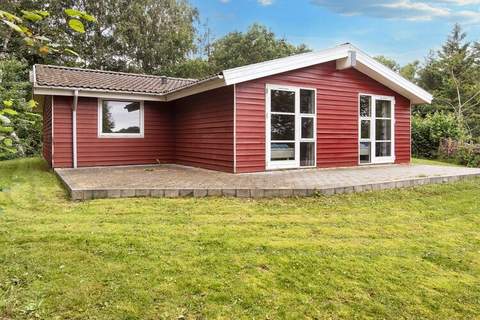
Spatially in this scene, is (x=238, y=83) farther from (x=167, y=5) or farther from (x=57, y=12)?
(x=167, y=5)

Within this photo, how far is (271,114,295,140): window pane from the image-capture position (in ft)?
28.2

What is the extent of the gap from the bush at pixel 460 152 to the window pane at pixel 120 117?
37.2 feet

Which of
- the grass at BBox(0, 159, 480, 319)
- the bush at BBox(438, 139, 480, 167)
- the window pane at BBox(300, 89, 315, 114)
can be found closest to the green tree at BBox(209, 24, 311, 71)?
the bush at BBox(438, 139, 480, 167)

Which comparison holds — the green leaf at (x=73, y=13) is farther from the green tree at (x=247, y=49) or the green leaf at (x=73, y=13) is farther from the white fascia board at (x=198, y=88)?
the green tree at (x=247, y=49)

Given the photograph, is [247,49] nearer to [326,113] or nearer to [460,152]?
[460,152]

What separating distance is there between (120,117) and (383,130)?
7.35 m

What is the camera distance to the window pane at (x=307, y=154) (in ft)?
29.7

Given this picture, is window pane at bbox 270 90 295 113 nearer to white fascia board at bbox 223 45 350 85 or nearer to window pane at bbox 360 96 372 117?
white fascia board at bbox 223 45 350 85

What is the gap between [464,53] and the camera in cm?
3048

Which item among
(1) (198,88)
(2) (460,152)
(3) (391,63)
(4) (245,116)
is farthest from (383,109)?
(3) (391,63)

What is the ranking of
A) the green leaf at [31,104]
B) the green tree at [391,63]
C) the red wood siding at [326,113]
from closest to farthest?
the green leaf at [31,104] → the red wood siding at [326,113] → the green tree at [391,63]

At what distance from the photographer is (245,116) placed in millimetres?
8094

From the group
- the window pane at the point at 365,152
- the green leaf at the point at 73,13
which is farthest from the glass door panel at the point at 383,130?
the green leaf at the point at 73,13

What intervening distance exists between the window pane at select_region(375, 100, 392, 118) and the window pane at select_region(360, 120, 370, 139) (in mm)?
472
